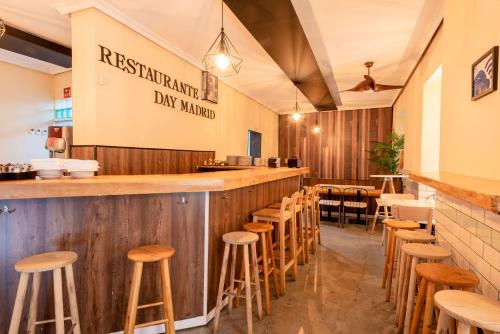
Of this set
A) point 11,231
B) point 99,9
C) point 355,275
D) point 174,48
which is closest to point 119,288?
point 11,231

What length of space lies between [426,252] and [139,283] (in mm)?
1993

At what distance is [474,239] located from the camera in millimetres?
1861

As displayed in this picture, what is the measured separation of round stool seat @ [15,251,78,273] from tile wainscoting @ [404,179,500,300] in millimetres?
2451

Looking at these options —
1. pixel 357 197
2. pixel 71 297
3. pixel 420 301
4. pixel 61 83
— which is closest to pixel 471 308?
pixel 420 301

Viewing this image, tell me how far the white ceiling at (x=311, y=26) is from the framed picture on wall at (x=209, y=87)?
0.29 m

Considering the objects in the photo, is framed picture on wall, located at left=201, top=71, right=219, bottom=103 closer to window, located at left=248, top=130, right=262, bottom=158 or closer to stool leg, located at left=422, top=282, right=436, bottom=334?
window, located at left=248, top=130, right=262, bottom=158

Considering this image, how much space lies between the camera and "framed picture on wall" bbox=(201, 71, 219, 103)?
5.00 metres

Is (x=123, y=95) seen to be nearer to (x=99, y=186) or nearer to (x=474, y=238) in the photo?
(x=99, y=186)

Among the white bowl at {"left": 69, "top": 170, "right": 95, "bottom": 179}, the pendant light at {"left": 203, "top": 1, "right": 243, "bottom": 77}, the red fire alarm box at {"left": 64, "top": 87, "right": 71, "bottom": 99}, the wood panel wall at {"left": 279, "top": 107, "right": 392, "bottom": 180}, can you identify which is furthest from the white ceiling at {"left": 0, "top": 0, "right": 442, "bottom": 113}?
the wood panel wall at {"left": 279, "top": 107, "right": 392, "bottom": 180}

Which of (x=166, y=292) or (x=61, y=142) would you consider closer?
(x=166, y=292)

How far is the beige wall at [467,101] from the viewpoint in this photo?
5.78ft

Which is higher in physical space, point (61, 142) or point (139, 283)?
point (61, 142)

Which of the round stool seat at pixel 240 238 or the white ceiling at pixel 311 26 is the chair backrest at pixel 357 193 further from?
the round stool seat at pixel 240 238

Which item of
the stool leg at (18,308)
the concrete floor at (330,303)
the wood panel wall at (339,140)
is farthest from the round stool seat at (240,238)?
the wood panel wall at (339,140)
